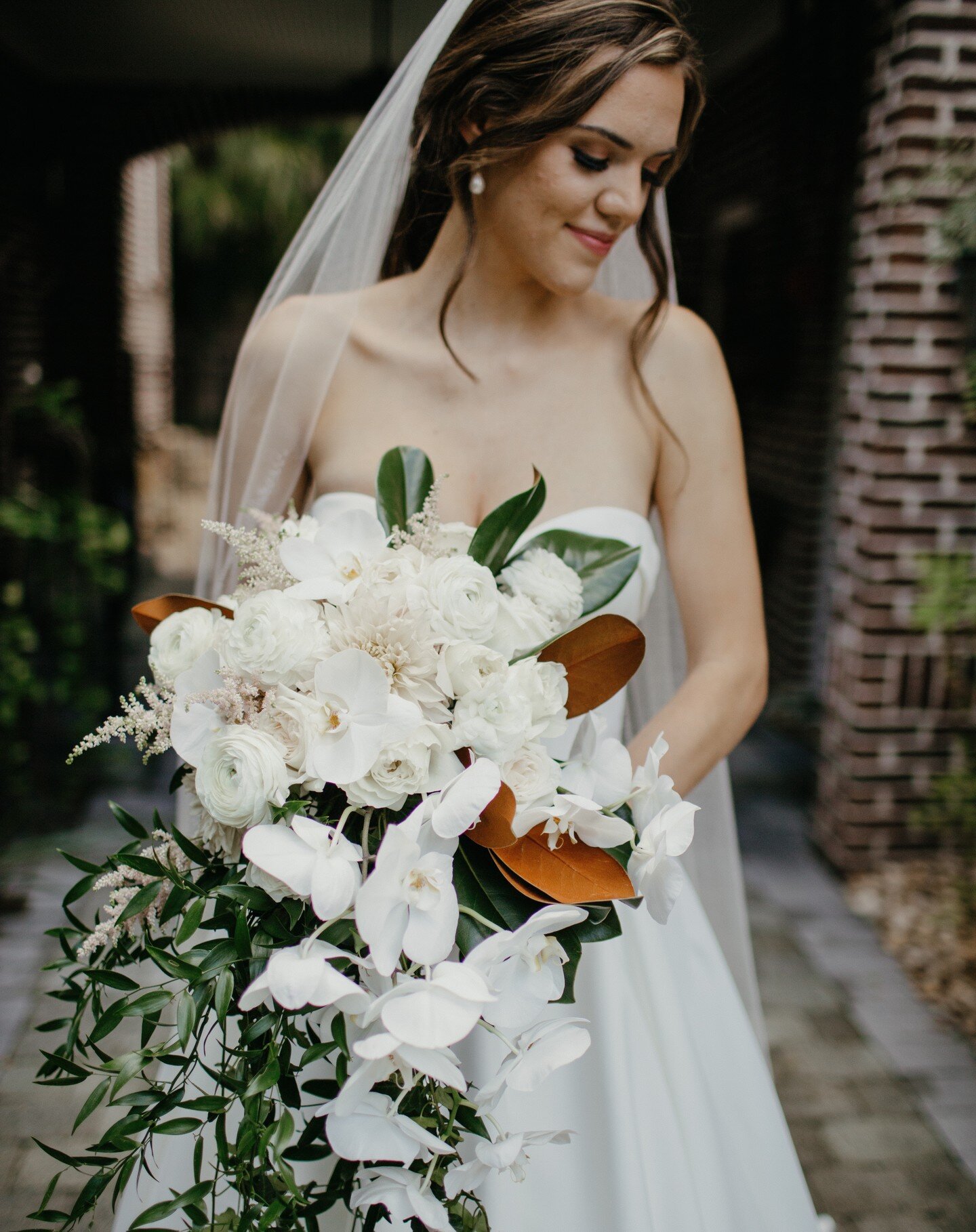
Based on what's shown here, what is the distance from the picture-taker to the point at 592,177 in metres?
1.59

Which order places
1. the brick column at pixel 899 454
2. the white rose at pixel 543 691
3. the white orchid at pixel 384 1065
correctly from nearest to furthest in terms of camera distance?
the white orchid at pixel 384 1065
the white rose at pixel 543 691
the brick column at pixel 899 454

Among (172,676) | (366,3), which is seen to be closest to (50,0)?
(366,3)

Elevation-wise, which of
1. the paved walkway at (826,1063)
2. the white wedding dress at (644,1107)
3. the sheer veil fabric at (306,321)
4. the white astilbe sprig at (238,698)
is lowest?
the paved walkway at (826,1063)

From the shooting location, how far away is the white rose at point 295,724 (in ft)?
3.34

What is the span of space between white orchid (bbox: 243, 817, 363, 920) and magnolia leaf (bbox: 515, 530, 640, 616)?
0.55 metres

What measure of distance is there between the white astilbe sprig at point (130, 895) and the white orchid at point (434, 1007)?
0.29 meters

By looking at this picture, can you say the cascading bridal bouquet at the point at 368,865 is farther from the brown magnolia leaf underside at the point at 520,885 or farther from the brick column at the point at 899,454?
the brick column at the point at 899,454

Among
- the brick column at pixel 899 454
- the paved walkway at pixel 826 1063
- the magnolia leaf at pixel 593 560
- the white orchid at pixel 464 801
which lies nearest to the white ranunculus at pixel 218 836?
the white orchid at pixel 464 801

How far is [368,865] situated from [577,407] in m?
1.05

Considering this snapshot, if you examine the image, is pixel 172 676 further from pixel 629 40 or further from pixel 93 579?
pixel 93 579

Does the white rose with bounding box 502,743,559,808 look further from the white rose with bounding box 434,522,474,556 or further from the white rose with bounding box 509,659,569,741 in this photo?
the white rose with bounding box 434,522,474,556

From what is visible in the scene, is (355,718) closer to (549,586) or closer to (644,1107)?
(549,586)

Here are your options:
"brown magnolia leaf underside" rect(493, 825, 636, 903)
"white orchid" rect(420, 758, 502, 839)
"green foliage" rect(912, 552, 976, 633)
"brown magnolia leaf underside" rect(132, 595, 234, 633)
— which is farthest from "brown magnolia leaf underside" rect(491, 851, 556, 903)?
"green foliage" rect(912, 552, 976, 633)

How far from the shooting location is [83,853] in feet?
12.7
